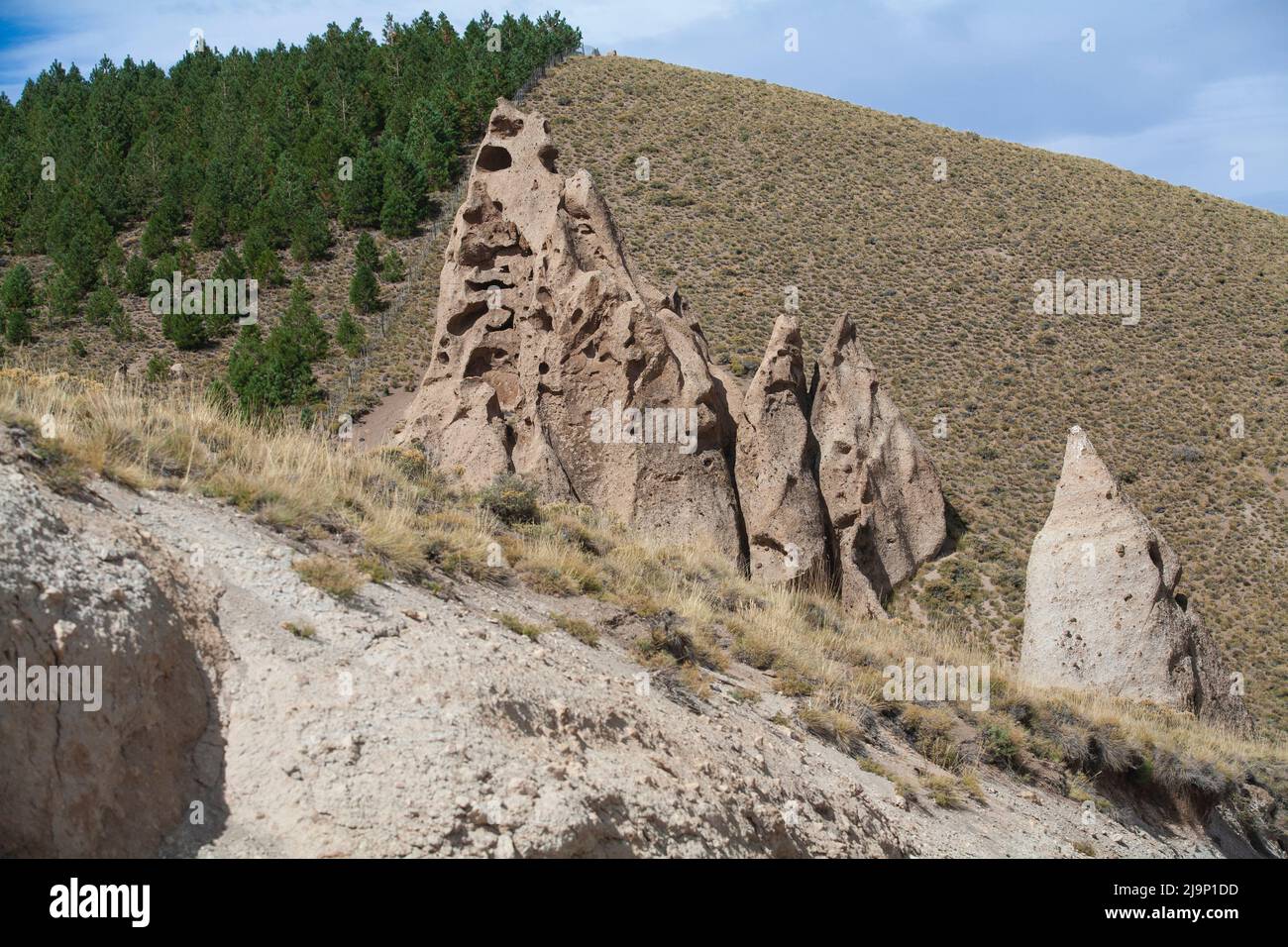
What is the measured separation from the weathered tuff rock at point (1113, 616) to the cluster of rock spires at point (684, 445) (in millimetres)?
24

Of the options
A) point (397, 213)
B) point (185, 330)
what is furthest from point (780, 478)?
point (397, 213)

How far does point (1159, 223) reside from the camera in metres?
54.8

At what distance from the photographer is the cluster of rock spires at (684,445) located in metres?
16.5

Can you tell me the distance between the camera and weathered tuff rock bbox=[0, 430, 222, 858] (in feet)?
17.1

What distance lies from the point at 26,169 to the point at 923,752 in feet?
213

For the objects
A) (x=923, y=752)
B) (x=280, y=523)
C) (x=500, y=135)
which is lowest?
(x=923, y=752)

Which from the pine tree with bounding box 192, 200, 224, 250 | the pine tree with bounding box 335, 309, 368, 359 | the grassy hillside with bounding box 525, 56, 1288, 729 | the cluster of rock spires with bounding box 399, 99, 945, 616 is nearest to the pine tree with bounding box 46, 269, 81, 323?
the pine tree with bounding box 192, 200, 224, 250

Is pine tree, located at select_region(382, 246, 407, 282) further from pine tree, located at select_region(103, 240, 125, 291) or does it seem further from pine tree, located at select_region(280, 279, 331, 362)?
pine tree, located at select_region(103, 240, 125, 291)

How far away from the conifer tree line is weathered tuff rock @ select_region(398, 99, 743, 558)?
1069 inches

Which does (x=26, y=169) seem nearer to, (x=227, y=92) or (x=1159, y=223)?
(x=227, y=92)

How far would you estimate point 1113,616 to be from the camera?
16359mm

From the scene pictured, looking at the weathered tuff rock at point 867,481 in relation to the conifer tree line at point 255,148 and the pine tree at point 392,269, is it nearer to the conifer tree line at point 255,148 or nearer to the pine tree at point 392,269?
the conifer tree line at point 255,148

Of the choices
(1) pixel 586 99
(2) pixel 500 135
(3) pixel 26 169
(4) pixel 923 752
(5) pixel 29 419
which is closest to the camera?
(5) pixel 29 419
